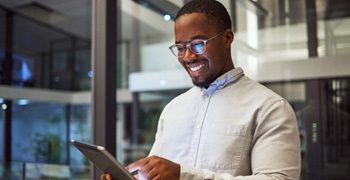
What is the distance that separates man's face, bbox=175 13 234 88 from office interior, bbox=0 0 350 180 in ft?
3.54

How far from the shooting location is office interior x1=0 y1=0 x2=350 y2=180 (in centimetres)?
216

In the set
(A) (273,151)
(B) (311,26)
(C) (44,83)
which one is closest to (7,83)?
(C) (44,83)

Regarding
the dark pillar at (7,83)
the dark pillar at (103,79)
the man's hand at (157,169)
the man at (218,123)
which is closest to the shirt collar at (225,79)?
the man at (218,123)

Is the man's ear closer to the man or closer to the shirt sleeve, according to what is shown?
the man

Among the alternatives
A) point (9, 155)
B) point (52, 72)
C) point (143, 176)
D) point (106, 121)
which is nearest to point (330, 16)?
point (106, 121)

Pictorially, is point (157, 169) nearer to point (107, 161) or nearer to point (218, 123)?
point (107, 161)

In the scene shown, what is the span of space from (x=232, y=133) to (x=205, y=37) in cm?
30

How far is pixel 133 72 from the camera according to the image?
17.8 ft

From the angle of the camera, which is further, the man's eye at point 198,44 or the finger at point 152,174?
the man's eye at point 198,44

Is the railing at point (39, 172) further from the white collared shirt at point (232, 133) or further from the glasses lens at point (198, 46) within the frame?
the glasses lens at point (198, 46)

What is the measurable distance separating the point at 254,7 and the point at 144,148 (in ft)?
15.2

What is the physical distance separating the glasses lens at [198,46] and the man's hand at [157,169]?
0.35 meters

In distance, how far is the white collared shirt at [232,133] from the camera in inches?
35.1

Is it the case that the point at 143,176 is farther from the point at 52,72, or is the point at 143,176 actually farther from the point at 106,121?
the point at 52,72
